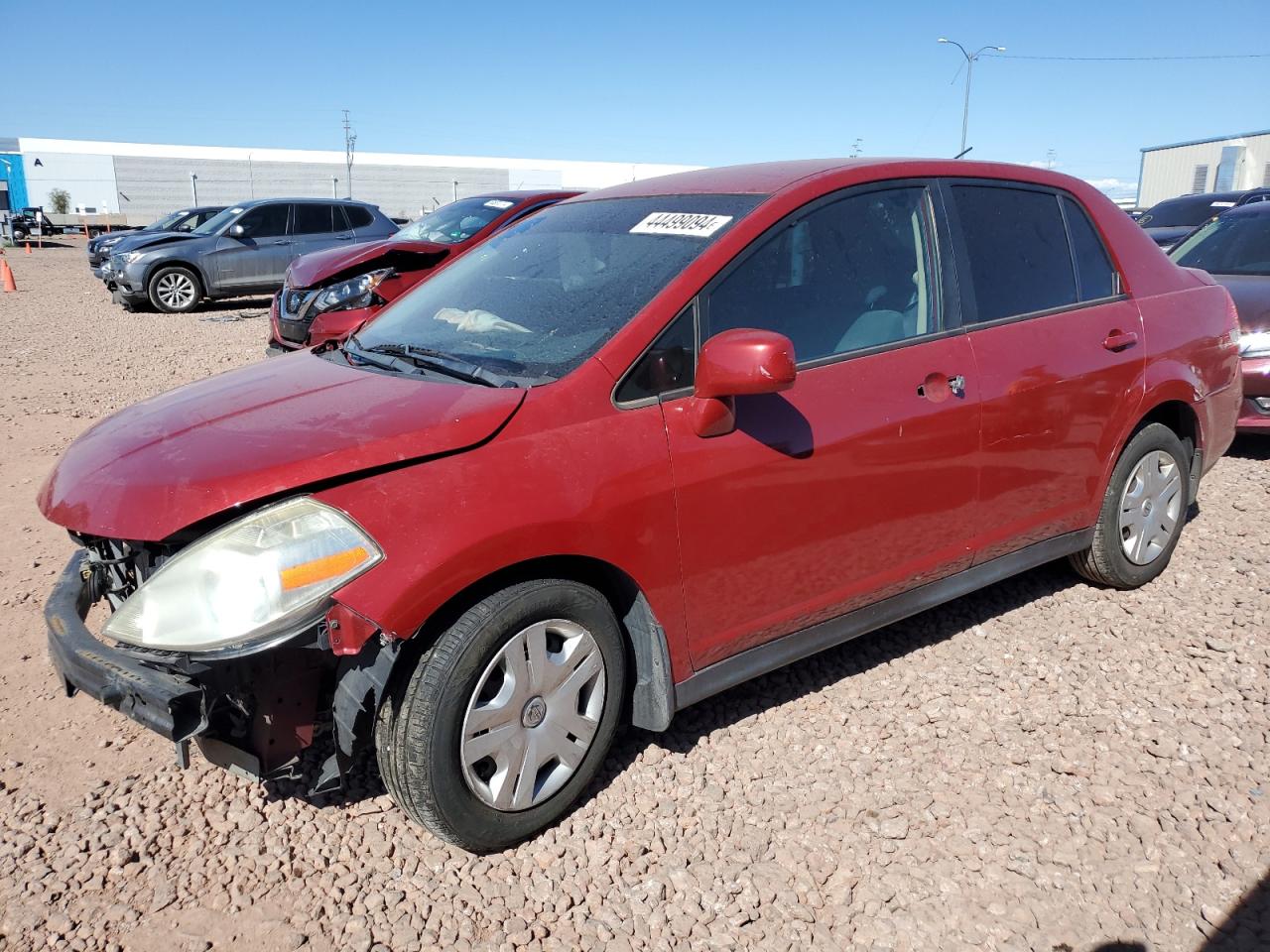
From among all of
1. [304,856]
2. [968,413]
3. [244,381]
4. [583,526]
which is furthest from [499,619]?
[968,413]

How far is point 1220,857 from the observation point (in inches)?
104

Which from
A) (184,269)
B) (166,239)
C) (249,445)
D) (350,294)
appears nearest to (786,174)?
(249,445)

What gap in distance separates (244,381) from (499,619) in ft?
4.53

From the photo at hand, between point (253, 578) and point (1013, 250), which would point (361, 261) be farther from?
point (253, 578)

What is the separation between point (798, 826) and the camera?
281 cm

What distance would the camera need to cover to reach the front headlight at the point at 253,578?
2.28m

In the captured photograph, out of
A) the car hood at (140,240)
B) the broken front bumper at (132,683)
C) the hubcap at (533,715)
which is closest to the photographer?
the broken front bumper at (132,683)

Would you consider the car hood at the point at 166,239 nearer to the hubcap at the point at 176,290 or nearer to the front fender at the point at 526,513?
the hubcap at the point at 176,290

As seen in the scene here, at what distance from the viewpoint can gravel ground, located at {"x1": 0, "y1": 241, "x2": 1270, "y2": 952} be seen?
8.00ft

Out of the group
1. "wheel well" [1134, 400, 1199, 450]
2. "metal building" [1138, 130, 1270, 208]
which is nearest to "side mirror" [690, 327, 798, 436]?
"wheel well" [1134, 400, 1199, 450]

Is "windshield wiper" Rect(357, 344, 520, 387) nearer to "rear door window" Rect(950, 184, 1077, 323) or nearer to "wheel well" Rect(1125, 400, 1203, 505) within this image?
"rear door window" Rect(950, 184, 1077, 323)

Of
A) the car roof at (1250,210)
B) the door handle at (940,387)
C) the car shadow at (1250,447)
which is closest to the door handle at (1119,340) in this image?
the door handle at (940,387)

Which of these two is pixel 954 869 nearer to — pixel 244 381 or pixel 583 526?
pixel 583 526

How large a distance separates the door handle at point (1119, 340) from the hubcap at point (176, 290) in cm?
1477
